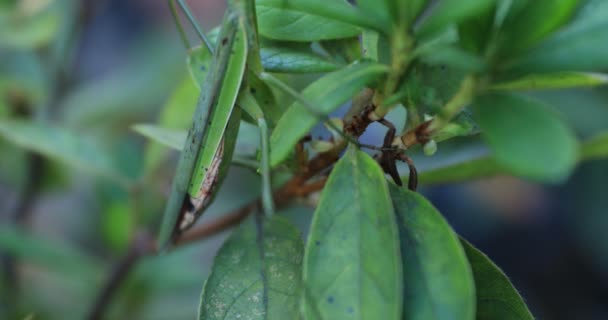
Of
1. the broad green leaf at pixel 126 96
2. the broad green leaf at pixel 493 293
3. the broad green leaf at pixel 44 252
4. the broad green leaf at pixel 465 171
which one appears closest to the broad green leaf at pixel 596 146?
the broad green leaf at pixel 465 171

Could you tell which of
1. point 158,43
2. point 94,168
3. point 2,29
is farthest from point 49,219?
point 94,168

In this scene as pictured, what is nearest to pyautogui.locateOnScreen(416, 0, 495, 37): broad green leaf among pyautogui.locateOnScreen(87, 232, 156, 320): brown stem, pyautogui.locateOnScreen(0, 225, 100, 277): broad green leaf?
pyautogui.locateOnScreen(87, 232, 156, 320): brown stem

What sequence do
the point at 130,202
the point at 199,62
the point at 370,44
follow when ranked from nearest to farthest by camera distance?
the point at 370,44, the point at 199,62, the point at 130,202

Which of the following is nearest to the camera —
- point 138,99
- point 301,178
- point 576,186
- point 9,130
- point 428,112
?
point 428,112

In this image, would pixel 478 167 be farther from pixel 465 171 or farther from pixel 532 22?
pixel 532 22

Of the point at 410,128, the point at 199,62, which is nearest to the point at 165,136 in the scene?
the point at 199,62

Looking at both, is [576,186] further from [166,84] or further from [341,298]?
[341,298]
